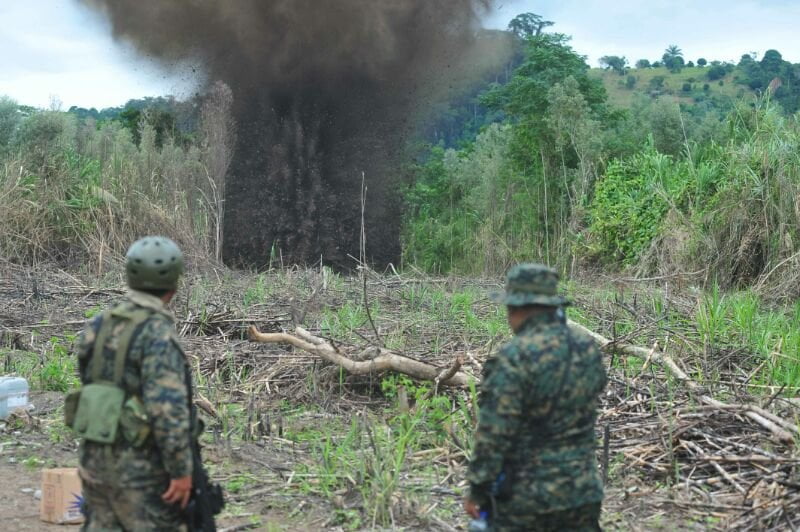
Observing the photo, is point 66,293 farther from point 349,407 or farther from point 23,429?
point 349,407

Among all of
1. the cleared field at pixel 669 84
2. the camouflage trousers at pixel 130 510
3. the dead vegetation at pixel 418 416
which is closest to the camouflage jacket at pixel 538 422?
the camouflage trousers at pixel 130 510

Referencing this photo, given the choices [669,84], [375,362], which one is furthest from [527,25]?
[669,84]

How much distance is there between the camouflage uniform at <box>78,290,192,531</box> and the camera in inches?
111

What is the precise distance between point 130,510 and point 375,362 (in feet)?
11.1

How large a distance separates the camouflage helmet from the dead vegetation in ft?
5.62

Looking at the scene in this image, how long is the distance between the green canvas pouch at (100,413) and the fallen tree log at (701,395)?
1.78 metres

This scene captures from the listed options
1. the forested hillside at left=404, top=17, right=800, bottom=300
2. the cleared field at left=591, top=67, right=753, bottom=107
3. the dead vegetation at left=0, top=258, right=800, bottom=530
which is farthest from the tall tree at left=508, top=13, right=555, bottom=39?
the cleared field at left=591, top=67, right=753, bottom=107

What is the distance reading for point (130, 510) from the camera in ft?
9.50

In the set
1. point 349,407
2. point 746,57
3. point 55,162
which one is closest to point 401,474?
point 349,407

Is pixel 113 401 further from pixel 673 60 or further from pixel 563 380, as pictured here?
pixel 673 60

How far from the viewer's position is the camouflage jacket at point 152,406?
9.24ft

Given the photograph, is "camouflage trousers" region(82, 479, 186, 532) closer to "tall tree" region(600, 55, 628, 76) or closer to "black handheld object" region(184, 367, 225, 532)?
"black handheld object" region(184, 367, 225, 532)

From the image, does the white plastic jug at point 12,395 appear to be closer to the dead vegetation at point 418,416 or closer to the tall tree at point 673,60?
the dead vegetation at point 418,416

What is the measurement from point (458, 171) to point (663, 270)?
13.9m
